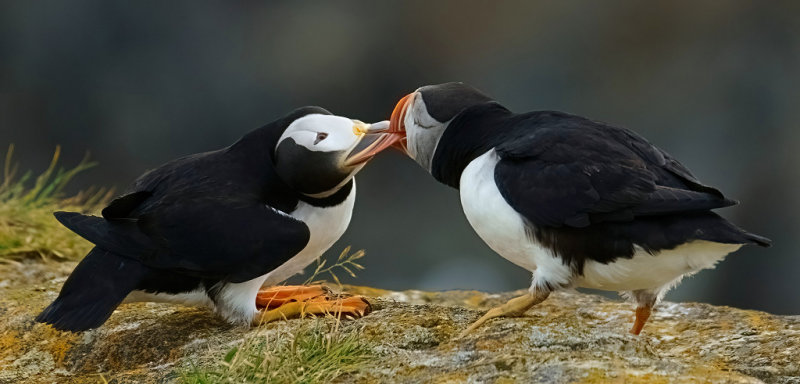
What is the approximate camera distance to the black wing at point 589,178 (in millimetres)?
4301

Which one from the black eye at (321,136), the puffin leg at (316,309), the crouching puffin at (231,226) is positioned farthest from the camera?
the black eye at (321,136)

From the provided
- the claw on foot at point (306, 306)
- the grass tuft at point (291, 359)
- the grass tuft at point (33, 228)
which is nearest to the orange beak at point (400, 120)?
the claw on foot at point (306, 306)

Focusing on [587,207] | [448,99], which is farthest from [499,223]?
[448,99]

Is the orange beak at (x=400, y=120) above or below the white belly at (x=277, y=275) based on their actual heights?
above

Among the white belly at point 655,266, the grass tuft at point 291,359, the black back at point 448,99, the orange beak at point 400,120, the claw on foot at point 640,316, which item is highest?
the black back at point 448,99

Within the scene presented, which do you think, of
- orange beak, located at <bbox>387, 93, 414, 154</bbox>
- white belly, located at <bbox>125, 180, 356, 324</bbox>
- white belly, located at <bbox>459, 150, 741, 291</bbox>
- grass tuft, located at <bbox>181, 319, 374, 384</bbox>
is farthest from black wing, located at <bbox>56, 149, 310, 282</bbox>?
white belly, located at <bbox>459, 150, 741, 291</bbox>

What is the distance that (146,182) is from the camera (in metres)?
5.27

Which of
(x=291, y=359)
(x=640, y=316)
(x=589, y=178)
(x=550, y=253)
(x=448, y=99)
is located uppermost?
(x=448, y=99)

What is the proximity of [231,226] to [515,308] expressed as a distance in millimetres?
1522

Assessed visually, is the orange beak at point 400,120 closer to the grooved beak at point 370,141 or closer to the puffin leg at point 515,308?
the grooved beak at point 370,141

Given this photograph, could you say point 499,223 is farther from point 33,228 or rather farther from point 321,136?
point 33,228

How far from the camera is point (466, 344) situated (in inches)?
174

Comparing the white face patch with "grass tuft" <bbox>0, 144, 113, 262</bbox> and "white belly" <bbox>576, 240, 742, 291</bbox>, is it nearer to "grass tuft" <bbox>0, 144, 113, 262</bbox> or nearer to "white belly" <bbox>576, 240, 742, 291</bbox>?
"white belly" <bbox>576, 240, 742, 291</bbox>

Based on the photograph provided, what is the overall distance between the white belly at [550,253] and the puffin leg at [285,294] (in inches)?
43.6
